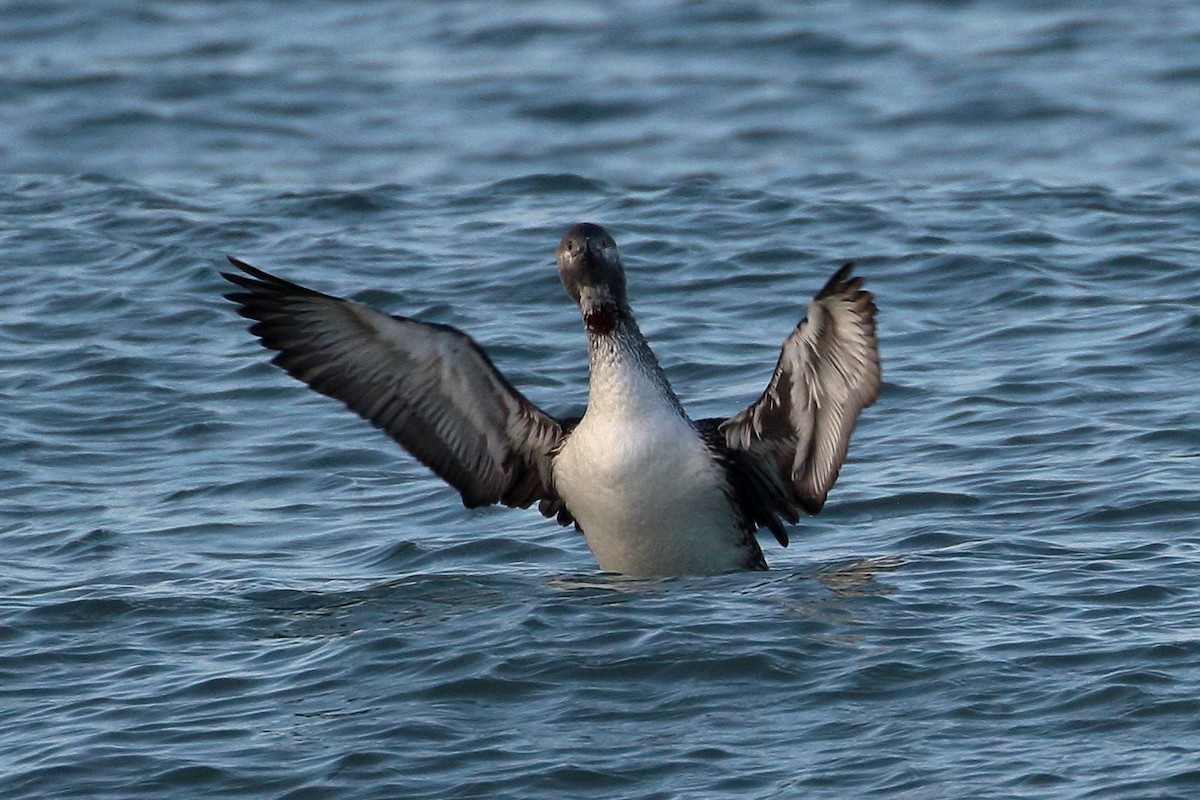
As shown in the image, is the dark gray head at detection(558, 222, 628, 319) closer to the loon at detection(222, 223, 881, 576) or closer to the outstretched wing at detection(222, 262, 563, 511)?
the loon at detection(222, 223, 881, 576)

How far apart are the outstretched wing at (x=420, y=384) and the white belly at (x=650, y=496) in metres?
0.37

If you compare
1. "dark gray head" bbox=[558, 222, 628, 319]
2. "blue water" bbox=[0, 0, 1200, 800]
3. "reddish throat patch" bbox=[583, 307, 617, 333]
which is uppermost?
"dark gray head" bbox=[558, 222, 628, 319]

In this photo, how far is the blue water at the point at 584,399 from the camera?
257 inches

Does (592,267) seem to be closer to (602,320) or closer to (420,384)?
(602,320)

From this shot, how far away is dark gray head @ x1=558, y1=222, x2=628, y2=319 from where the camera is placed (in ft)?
26.6

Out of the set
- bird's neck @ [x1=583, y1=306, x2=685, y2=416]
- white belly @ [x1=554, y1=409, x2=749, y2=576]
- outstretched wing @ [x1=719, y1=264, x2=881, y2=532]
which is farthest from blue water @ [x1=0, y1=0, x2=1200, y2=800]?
bird's neck @ [x1=583, y1=306, x2=685, y2=416]

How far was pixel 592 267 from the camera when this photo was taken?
813 cm

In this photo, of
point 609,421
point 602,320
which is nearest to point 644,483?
point 609,421

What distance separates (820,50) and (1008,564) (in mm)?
12254

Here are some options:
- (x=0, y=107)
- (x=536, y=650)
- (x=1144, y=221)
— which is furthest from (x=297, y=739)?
(x=0, y=107)

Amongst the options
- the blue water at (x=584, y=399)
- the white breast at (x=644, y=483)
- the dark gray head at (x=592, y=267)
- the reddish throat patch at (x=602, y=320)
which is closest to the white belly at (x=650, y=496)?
the white breast at (x=644, y=483)

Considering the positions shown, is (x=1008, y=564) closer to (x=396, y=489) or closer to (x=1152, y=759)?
(x=1152, y=759)

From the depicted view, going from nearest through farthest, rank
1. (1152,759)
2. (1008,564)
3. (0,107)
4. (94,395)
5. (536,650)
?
1. (1152,759)
2. (536,650)
3. (1008,564)
4. (94,395)
5. (0,107)

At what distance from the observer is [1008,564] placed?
26.4 ft
